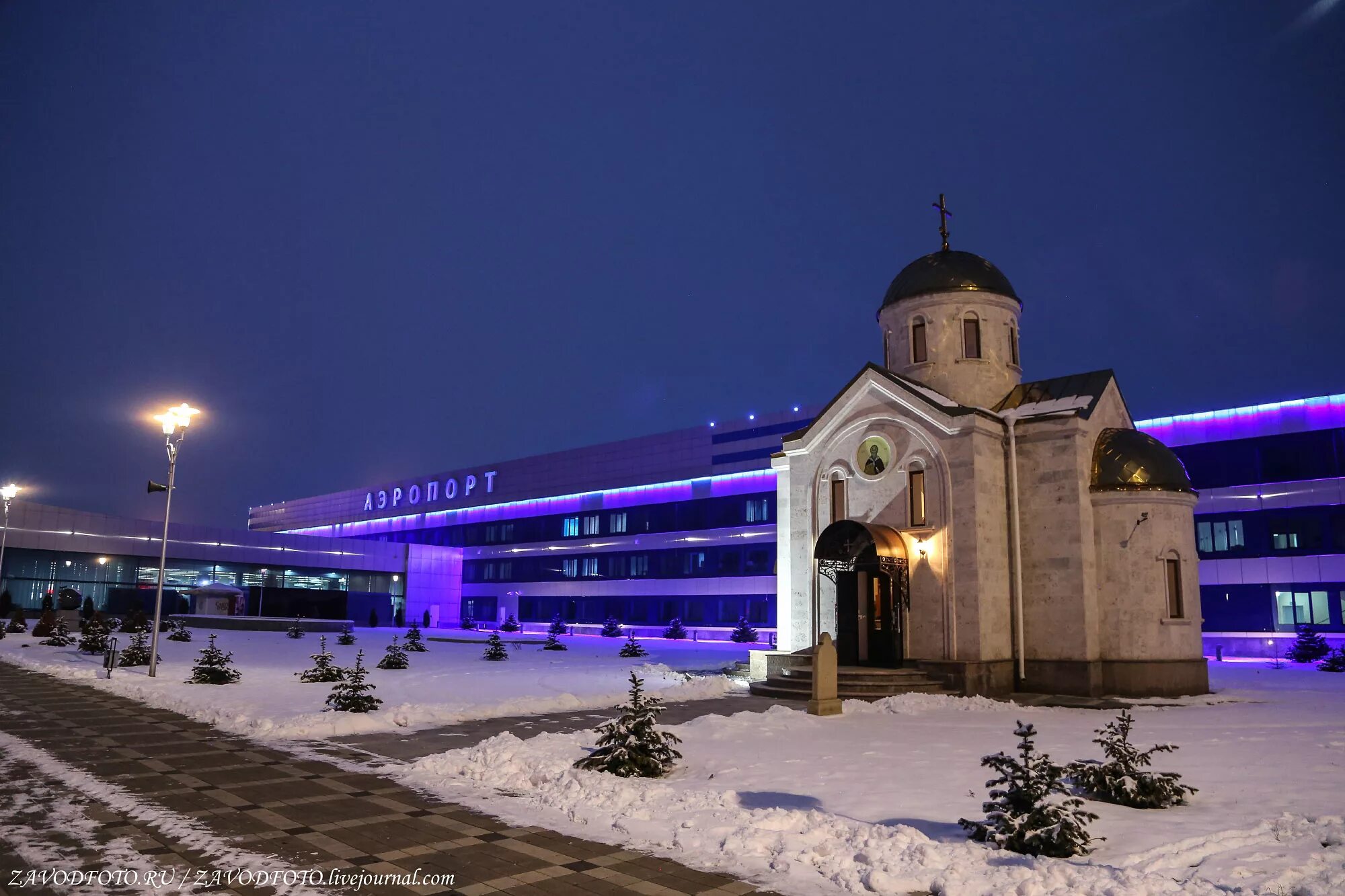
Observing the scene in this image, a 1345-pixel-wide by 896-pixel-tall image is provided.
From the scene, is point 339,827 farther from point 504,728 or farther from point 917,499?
point 917,499

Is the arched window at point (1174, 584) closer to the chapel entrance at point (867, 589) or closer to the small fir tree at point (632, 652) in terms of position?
the chapel entrance at point (867, 589)

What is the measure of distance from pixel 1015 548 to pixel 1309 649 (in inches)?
786

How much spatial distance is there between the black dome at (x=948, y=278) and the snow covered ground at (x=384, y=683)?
14733mm

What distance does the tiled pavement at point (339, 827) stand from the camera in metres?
7.92

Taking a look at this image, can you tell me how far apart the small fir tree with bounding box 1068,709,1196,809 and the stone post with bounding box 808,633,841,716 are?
8.75m

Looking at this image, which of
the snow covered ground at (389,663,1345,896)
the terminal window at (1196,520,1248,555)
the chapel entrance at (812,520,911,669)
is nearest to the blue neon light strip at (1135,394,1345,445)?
the terminal window at (1196,520,1248,555)

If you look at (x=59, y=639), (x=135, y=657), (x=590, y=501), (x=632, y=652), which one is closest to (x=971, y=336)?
(x=632, y=652)

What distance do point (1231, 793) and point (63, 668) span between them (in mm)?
30130

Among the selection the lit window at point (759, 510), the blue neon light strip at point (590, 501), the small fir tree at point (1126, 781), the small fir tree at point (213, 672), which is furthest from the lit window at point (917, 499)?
the lit window at point (759, 510)

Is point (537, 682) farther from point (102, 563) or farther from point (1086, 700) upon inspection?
point (102, 563)

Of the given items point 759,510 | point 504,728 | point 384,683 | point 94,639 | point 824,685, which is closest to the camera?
point 504,728

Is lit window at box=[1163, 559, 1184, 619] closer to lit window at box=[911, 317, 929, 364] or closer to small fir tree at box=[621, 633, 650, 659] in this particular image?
lit window at box=[911, 317, 929, 364]

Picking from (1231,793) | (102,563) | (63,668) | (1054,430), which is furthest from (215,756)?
(102,563)

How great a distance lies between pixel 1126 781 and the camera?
1091 cm
